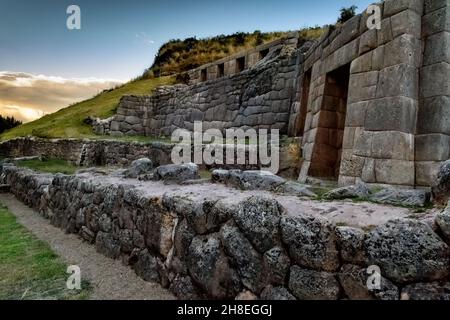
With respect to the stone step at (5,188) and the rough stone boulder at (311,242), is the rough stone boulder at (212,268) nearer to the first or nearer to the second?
the rough stone boulder at (311,242)

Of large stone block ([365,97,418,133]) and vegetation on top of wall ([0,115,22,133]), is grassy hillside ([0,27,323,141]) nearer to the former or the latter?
vegetation on top of wall ([0,115,22,133])

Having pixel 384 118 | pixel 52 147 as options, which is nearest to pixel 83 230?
pixel 384 118

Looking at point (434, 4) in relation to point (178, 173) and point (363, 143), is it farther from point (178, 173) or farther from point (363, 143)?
point (178, 173)

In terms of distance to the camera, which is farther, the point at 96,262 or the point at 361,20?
the point at 361,20

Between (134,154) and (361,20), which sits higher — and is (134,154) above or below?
below

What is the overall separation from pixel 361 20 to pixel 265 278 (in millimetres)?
3985

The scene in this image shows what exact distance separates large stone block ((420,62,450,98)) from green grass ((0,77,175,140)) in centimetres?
1380

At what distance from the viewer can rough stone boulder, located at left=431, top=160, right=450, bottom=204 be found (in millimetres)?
2496

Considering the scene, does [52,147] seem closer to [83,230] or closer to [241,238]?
[83,230]

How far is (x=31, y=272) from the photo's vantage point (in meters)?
4.02

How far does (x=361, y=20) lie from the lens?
493cm

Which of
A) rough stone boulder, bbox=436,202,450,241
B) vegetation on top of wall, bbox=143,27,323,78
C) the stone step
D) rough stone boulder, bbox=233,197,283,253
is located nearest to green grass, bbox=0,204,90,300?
rough stone boulder, bbox=233,197,283,253

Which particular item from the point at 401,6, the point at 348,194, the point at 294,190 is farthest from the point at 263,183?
the point at 401,6
